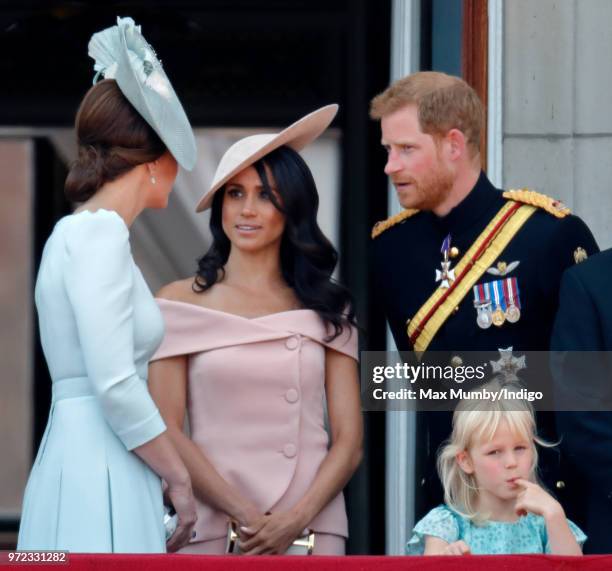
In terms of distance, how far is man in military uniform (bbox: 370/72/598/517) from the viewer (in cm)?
452

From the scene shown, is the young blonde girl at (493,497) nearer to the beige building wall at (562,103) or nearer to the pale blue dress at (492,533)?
the pale blue dress at (492,533)

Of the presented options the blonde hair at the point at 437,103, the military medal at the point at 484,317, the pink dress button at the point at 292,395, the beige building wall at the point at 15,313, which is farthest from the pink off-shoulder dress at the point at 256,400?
the beige building wall at the point at 15,313

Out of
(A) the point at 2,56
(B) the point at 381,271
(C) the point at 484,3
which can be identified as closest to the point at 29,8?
(A) the point at 2,56

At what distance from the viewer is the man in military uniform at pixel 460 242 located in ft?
14.8

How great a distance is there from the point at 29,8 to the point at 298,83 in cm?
107

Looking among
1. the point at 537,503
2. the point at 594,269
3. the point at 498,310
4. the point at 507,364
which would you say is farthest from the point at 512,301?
the point at 537,503

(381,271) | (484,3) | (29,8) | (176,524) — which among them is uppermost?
(29,8)

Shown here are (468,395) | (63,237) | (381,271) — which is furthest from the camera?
(381,271)

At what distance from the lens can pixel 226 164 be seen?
458cm

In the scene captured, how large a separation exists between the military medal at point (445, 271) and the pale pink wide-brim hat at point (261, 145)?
1.43 ft

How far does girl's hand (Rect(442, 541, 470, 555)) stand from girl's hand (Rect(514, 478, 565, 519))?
143mm

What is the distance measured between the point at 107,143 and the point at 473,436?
1.03 metres

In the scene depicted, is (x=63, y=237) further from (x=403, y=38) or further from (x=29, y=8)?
(x=29, y=8)

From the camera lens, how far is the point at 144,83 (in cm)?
406
